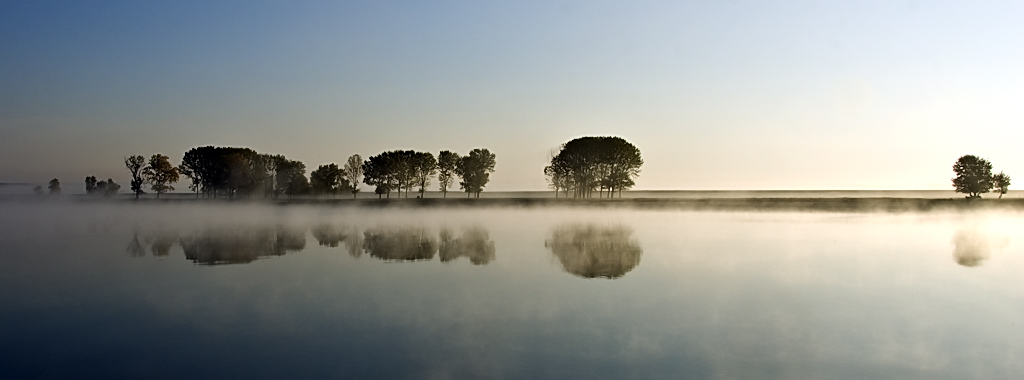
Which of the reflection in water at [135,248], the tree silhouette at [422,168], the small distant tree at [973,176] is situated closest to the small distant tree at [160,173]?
the tree silhouette at [422,168]

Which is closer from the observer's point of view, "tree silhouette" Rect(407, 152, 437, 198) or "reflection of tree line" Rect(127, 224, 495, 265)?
"reflection of tree line" Rect(127, 224, 495, 265)

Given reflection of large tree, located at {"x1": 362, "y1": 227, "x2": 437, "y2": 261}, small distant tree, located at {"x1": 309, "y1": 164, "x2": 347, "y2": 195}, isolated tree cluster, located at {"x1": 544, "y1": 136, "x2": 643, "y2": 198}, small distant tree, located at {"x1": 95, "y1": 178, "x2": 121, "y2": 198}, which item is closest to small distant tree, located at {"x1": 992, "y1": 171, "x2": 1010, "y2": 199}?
isolated tree cluster, located at {"x1": 544, "y1": 136, "x2": 643, "y2": 198}

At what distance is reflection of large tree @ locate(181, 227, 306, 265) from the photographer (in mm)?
27766

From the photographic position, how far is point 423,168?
388 ft

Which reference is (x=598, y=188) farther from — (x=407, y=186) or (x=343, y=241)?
(x=343, y=241)

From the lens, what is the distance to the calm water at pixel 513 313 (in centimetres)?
1155

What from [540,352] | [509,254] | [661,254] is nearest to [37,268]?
[509,254]

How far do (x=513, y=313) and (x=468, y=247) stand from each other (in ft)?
55.2

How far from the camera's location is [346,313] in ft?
51.7

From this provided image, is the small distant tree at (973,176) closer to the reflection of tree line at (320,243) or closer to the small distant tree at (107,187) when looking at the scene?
the reflection of tree line at (320,243)

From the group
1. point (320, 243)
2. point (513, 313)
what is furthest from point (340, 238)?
point (513, 313)

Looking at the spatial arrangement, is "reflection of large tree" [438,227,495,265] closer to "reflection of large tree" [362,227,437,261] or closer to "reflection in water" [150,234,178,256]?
"reflection of large tree" [362,227,437,261]

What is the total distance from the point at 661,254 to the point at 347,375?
2021cm

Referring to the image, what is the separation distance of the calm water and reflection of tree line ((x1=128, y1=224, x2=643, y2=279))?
350mm
